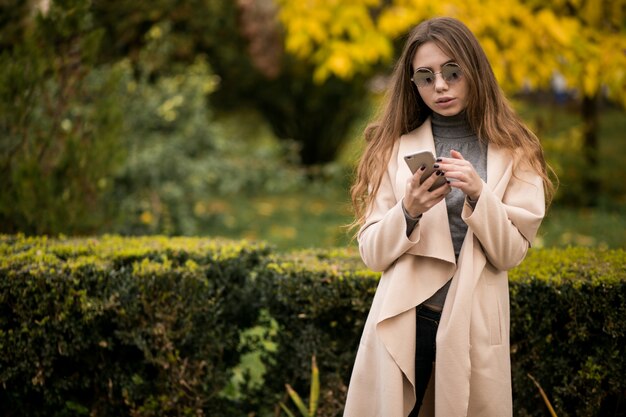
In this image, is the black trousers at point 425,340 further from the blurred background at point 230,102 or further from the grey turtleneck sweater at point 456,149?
the blurred background at point 230,102

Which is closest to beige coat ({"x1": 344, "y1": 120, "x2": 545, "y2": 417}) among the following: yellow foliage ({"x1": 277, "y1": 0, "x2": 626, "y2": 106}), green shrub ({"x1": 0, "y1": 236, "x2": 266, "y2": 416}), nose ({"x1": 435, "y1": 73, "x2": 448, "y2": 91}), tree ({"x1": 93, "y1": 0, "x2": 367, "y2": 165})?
nose ({"x1": 435, "y1": 73, "x2": 448, "y2": 91})

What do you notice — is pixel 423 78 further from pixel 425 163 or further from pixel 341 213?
pixel 341 213

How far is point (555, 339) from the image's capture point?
3.30m

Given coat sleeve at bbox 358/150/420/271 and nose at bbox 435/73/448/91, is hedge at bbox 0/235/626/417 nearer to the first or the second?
coat sleeve at bbox 358/150/420/271

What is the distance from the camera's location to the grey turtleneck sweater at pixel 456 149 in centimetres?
241

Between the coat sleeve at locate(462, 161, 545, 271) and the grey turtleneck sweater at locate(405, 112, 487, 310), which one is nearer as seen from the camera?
the coat sleeve at locate(462, 161, 545, 271)

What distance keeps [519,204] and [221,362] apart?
1.96 metres

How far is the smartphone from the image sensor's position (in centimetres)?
216

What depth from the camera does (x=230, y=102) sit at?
41.2ft

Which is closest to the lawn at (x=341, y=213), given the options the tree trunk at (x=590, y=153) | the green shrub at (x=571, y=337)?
the tree trunk at (x=590, y=153)

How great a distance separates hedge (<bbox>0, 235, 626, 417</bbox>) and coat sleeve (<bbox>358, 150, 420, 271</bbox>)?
95cm

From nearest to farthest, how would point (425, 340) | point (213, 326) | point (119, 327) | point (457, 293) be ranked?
point (457, 293), point (425, 340), point (119, 327), point (213, 326)

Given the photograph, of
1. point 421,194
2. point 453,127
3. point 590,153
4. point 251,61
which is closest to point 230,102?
point 251,61

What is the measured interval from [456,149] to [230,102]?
10403 mm
